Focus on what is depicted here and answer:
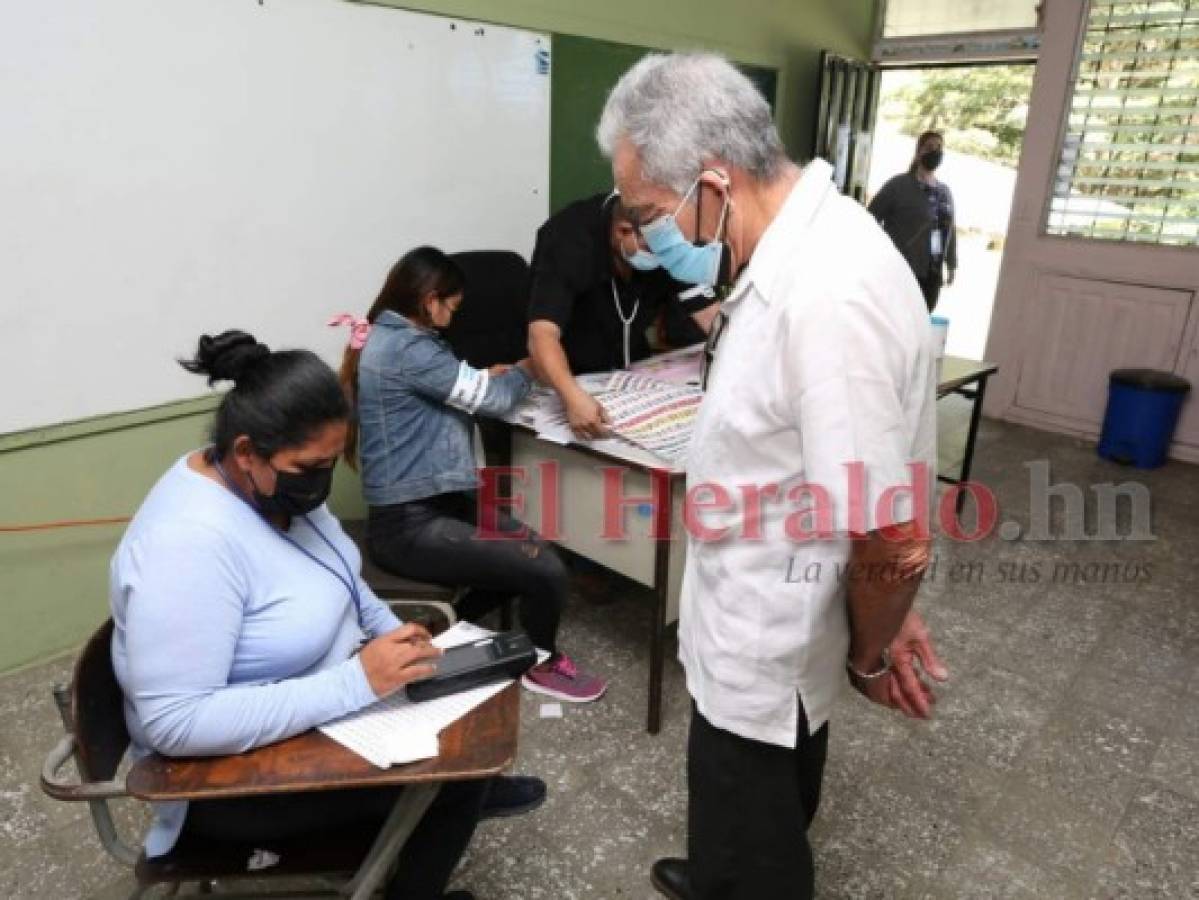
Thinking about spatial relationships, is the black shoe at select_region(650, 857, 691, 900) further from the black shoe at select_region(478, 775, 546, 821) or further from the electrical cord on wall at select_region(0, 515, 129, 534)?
the electrical cord on wall at select_region(0, 515, 129, 534)

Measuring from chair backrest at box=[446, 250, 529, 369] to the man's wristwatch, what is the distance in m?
1.58

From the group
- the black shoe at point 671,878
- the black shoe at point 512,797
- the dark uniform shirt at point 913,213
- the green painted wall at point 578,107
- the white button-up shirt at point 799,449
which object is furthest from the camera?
the dark uniform shirt at point 913,213

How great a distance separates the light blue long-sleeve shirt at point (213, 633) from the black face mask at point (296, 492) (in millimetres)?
25

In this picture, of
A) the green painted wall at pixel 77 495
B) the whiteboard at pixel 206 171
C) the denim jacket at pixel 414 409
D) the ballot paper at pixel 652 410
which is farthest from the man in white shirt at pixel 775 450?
the whiteboard at pixel 206 171

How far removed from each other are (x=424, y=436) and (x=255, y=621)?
0.86 meters

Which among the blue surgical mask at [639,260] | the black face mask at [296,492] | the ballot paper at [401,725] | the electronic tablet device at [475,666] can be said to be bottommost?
the ballot paper at [401,725]

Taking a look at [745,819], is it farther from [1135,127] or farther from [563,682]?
[1135,127]

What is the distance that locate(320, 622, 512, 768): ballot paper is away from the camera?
3.34 feet

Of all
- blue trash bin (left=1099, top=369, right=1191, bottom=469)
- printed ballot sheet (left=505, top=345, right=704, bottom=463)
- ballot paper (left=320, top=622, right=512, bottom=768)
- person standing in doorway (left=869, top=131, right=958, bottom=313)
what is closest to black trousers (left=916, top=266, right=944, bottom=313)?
person standing in doorway (left=869, top=131, right=958, bottom=313)

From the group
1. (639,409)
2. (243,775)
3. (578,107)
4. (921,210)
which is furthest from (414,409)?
(921,210)

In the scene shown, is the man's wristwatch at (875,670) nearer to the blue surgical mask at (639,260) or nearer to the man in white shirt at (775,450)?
the man in white shirt at (775,450)

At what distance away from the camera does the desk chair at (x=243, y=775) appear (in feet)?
3.19

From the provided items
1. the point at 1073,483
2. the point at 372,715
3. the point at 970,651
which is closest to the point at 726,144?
the point at 372,715

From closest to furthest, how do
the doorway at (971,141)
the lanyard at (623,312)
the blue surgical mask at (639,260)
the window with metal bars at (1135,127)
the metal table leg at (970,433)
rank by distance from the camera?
the blue surgical mask at (639,260) < the lanyard at (623,312) < the metal table leg at (970,433) < the window with metal bars at (1135,127) < the doorway at (971,141)
